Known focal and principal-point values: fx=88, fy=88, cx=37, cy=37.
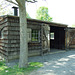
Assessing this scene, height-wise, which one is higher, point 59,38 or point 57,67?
point 59,38

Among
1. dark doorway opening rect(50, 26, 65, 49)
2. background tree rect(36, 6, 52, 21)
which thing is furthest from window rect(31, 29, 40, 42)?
background tree rect(36, 6, 52, 21)

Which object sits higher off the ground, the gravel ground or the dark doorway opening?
the dark doorway opening

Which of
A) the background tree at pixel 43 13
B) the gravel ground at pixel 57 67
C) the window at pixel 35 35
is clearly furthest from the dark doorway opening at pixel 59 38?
the background tree at pixel 43 13

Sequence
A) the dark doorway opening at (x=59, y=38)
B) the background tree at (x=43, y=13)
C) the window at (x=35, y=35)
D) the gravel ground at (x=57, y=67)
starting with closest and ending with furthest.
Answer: the gravel ground at (x=57, y=67)
the window at (x=35, y=35)
the dark doorway opening at (x=59, y=38)
the background tree at (x=43, y=13)

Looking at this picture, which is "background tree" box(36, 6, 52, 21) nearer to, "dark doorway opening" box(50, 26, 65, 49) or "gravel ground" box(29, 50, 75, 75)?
"dark doorway opening" box(50, 26, 65, 49)

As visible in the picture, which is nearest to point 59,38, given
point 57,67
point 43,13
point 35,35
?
point 35,35

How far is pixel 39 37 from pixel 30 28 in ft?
4.05

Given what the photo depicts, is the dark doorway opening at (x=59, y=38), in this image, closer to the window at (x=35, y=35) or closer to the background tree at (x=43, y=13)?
the window at (x=35, y=35)

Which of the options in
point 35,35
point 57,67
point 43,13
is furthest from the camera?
point 43,13

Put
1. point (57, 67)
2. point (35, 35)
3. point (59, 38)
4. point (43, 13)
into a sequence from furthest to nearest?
point (43, 13), point (59, 38), point (35, 35), point (57, 67)

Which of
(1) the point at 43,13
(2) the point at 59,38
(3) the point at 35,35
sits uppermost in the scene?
(1) the point at 43,13

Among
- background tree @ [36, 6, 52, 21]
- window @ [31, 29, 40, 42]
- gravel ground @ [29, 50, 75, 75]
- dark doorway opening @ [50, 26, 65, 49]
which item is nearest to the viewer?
gravel ground @ [29, 50, 75, 75]

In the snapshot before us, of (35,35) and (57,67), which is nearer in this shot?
(57,67)

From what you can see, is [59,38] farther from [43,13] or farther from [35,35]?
[43,13]
